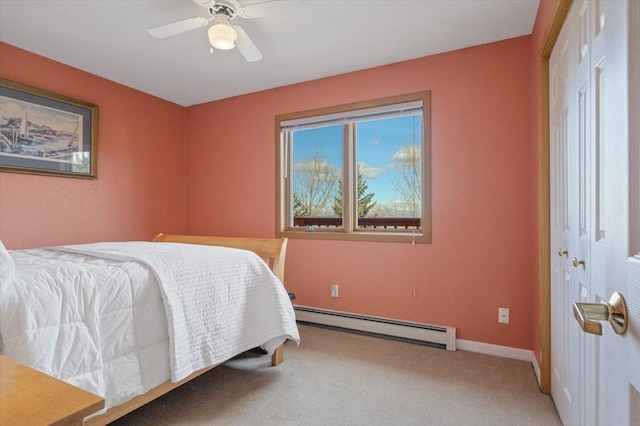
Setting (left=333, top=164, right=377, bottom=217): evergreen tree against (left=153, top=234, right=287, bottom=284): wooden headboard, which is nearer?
(left=153, top=234, right=287, bottom=284): wooden headboard

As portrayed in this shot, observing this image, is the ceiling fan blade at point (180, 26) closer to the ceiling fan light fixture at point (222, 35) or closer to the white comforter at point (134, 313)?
the ceiling fan light fixture at point (222, 35)

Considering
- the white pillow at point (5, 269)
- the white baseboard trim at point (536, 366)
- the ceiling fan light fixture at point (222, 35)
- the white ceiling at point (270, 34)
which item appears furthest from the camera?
the white ceiling at point (270, 34)

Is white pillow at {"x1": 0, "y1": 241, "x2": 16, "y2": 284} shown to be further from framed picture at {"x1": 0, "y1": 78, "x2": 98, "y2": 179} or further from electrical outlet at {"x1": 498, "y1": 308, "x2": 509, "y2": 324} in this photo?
electrical outlet at {"x1": 498, "y1": 308, "x2": 509, "y2": 324}

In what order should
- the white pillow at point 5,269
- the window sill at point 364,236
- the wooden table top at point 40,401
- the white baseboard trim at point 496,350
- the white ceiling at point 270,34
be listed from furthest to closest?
the window sill at point 364,236, the white baseboard trim at point 496,350, the white ceiling at point 270,34, the white pillow at point 5,269, the wooden table top at point 40,401

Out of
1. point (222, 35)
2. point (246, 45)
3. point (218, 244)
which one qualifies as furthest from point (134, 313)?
point (246, 45)

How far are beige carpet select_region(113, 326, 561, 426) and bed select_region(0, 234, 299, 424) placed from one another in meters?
0.24

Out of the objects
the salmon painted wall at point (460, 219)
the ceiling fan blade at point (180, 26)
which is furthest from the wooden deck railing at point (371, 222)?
the ceiling fan blade at point (180, 26)

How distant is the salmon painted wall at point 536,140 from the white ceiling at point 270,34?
0.65 ft

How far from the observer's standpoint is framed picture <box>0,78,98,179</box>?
2.62m

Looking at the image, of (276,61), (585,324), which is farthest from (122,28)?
(585,324)

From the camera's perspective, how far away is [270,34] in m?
2.51

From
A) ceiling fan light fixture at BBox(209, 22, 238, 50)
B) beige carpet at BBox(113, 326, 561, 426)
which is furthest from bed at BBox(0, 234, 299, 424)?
ceiling fan light fixture at BBox(209, 22, 238, 50)

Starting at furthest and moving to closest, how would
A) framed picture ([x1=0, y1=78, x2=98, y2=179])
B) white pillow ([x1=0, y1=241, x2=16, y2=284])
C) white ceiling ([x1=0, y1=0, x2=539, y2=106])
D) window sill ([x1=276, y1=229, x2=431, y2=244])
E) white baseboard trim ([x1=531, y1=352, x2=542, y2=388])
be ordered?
window sill ([x1=276, y1=229, x2=431, y2=244]) → framed picture ([x1=0, y1=78, x2=98, y2=179]) → white ceiling ([x1=0, y1=0, x2=539, y2=106]) → white baseboard trim ([x1=531, y1=352, x2=542, y2=388]) → white pillow ([x1=0, y1=241, x2=16, y2=284])

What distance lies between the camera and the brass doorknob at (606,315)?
542 mm
